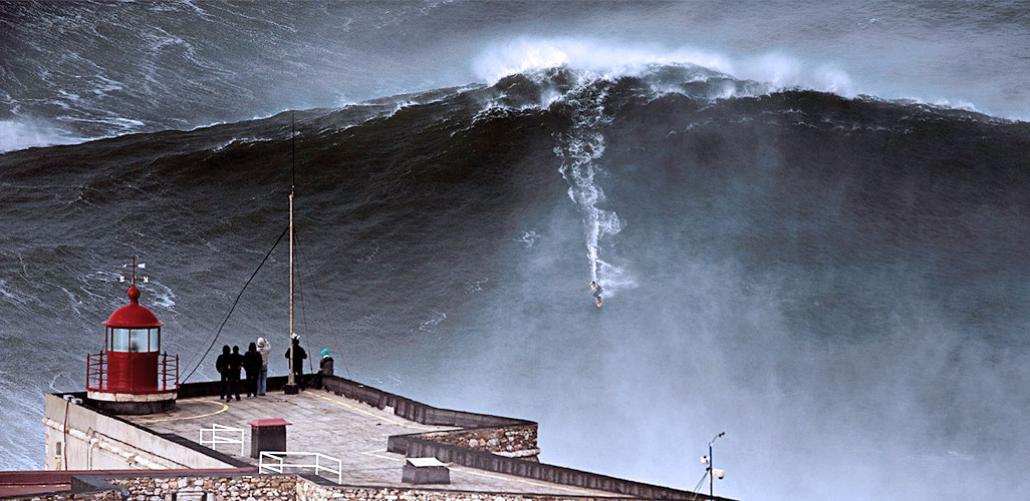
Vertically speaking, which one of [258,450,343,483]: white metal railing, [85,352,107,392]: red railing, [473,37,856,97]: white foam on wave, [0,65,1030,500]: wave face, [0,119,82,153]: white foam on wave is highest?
[473,37,856,97]: white foam on wave

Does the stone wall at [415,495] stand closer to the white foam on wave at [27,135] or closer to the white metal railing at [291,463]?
the white metal railing at [291,463]

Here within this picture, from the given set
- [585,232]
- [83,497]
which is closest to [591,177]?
[585,232]

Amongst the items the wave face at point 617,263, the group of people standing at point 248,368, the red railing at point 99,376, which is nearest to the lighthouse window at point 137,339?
the red railing at point 99,376

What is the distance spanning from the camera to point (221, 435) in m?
40.9

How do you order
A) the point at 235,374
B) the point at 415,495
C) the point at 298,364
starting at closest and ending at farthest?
A: 1. the point at 415,495
2. the point at 235,374
3. the point at 298,364

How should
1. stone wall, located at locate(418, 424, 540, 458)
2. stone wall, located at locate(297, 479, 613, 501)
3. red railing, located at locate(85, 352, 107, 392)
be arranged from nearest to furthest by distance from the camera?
stone wall, located at locate(297, 479, 613, 501) < stone wall, located at locate(418, 424, 540, 458) < red railing, located at locate(85, 352, 107, 392)

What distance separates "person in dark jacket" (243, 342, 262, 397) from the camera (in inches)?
1800

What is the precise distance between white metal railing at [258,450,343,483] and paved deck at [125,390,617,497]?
0.68 ft

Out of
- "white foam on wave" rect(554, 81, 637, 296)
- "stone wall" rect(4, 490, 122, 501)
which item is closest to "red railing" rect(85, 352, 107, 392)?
"stone wall" rect(4, 490, 122, 501)

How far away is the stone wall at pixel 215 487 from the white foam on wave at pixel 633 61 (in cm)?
6262

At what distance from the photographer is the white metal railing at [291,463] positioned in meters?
35.7

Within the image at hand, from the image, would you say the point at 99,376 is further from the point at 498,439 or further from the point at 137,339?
the point at 498,439

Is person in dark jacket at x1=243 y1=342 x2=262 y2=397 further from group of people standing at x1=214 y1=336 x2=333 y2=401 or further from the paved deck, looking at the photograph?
the paved deck

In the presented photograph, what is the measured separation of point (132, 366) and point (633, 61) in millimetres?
56067
